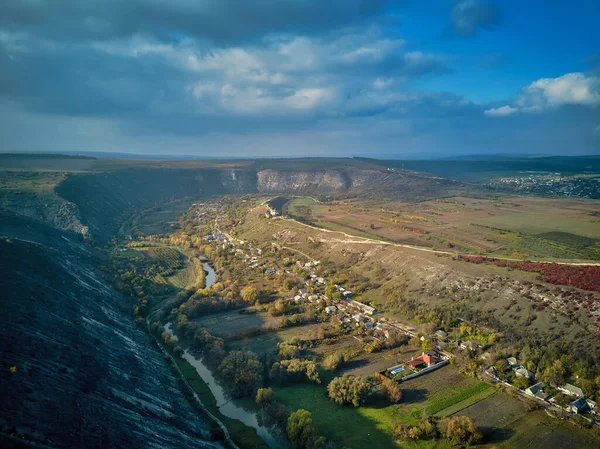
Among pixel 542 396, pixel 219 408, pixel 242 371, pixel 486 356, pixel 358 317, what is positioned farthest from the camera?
pixel 358 317

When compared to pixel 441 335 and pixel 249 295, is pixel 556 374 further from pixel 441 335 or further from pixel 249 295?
pixel 249 295

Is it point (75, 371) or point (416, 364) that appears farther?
point (416, 364)

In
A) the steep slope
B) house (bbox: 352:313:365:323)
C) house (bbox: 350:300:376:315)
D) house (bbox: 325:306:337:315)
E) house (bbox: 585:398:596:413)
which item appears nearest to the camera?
house (bbox: 585:398:596:413)

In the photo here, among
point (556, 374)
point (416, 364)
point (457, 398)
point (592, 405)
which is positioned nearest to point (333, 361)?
point (416, 364)

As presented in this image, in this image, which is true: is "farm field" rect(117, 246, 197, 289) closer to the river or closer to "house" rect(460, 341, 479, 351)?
the river

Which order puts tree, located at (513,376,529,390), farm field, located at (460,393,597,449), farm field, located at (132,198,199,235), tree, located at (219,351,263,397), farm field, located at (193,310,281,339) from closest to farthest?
farm field, located at (460,393,597,449) → tree, located at (513,376,529,390) → tree, located at (219,351,263,397) → farm field, located at (193,310,281,339) → farm field, located at (132,198,199,235)

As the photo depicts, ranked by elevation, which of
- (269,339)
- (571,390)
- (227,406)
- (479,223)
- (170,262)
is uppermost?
(479,223)

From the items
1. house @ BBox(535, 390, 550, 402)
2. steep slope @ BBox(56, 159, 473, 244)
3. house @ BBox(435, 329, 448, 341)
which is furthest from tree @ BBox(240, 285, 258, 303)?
steep slope @ BBox(56, 159, 473, 244)

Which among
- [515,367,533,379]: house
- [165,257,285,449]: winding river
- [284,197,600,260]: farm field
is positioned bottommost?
[165,257,285,449]: winding river
